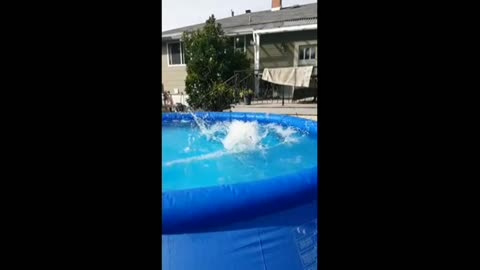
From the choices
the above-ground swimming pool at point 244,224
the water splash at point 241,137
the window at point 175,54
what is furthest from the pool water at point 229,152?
the window at point 175,54

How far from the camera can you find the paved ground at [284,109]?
9.08m

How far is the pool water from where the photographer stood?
13.9 feet

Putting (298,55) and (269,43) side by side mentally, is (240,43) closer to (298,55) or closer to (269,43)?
(269,43)

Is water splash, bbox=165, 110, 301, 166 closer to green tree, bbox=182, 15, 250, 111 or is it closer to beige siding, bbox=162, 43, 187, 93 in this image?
green tree, bbox=182, 15, 250, 111

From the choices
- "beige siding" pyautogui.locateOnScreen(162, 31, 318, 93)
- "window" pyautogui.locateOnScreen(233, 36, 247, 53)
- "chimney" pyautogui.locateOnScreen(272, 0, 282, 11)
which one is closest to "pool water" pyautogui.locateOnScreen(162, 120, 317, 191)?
"beige siding" pyautogui.locateOnScreen(162, 31, 318, 93)

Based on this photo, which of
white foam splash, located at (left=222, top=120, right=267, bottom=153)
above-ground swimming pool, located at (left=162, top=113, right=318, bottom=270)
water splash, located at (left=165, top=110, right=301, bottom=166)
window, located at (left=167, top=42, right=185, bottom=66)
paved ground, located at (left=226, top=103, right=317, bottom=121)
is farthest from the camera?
window, located at (left=167, top=42, right=185, bottom=66)

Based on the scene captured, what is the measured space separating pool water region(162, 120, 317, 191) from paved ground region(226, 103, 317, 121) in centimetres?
255

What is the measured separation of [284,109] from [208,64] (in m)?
3.36

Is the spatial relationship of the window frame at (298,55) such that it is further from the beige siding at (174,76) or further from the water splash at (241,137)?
the water splash at (241,137)

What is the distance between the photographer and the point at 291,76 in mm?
11164

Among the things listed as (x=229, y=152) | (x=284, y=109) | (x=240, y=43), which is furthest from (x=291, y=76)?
(x=229, y=152)

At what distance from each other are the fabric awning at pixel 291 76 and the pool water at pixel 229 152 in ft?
15.2
